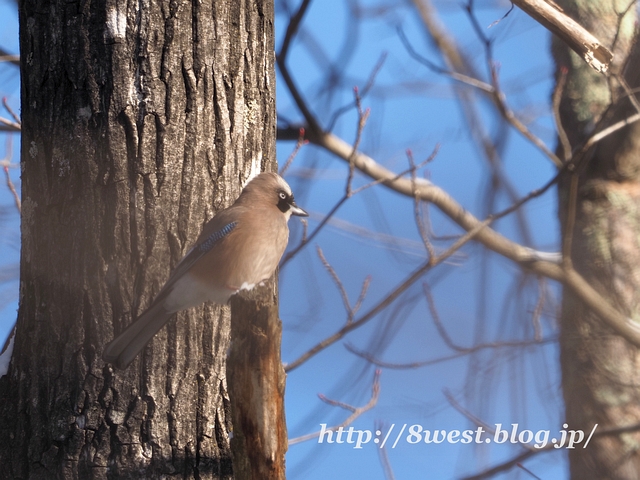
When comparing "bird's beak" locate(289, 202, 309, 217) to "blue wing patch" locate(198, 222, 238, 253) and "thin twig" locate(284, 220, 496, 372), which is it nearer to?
"blue wing patch" locate(198, 222, 238, 253)

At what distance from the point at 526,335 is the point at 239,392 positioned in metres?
2.73

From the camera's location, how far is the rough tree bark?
A: 67.6 inches

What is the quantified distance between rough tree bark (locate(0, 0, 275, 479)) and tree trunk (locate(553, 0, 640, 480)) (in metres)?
2.63

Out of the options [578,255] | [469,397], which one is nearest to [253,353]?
[469,397]

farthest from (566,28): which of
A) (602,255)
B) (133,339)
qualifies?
(602,255)

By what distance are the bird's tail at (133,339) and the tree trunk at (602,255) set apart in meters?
2.86

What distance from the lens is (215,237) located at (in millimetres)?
1551

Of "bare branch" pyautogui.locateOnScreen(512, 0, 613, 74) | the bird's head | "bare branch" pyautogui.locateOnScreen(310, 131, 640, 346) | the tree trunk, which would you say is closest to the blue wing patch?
the bird's head

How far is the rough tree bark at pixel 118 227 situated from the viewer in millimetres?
1717

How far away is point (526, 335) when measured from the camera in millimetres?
3820

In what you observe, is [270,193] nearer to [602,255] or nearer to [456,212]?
[456,212]

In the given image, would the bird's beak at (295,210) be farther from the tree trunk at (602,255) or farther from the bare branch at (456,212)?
the tree trunk at (602,255)

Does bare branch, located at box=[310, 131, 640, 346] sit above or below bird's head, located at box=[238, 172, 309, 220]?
below

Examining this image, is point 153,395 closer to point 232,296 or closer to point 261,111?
point 232,296
